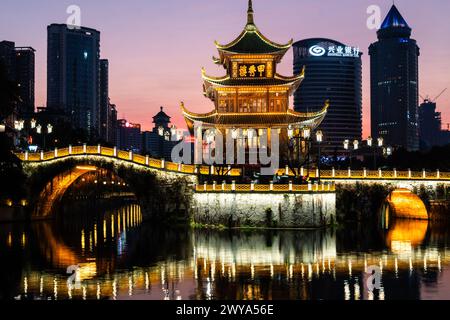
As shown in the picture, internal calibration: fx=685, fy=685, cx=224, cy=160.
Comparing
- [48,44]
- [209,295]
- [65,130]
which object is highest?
[48,44]

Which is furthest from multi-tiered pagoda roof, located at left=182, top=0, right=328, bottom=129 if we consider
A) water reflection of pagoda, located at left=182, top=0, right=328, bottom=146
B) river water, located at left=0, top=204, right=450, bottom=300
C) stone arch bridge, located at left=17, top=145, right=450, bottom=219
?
river water, located at left=0, top=204, right=450, bottom=300

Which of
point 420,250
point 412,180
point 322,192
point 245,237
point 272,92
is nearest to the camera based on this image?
point 420,250

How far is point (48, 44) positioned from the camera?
184125 millimetres

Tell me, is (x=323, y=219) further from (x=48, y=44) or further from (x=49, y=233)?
(x=48, y=44)

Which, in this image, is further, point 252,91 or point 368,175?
point 252,91

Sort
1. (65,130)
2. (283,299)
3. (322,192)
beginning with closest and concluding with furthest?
(283,299) → (322,192) → (65,130)

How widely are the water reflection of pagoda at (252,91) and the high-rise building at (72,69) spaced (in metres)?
126

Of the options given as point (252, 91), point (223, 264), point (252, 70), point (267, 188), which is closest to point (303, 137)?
point (252, 91)

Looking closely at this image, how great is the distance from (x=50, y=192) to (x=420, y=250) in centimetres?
3019

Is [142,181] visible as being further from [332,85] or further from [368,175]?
[332,85]

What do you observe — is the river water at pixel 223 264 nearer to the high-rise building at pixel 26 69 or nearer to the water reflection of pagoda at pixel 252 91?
the water reflection of pagoda at pixel 252 91

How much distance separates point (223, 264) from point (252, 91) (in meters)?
29.8

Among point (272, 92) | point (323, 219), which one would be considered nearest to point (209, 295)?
point (323, 219)

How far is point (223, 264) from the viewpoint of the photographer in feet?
97.7
